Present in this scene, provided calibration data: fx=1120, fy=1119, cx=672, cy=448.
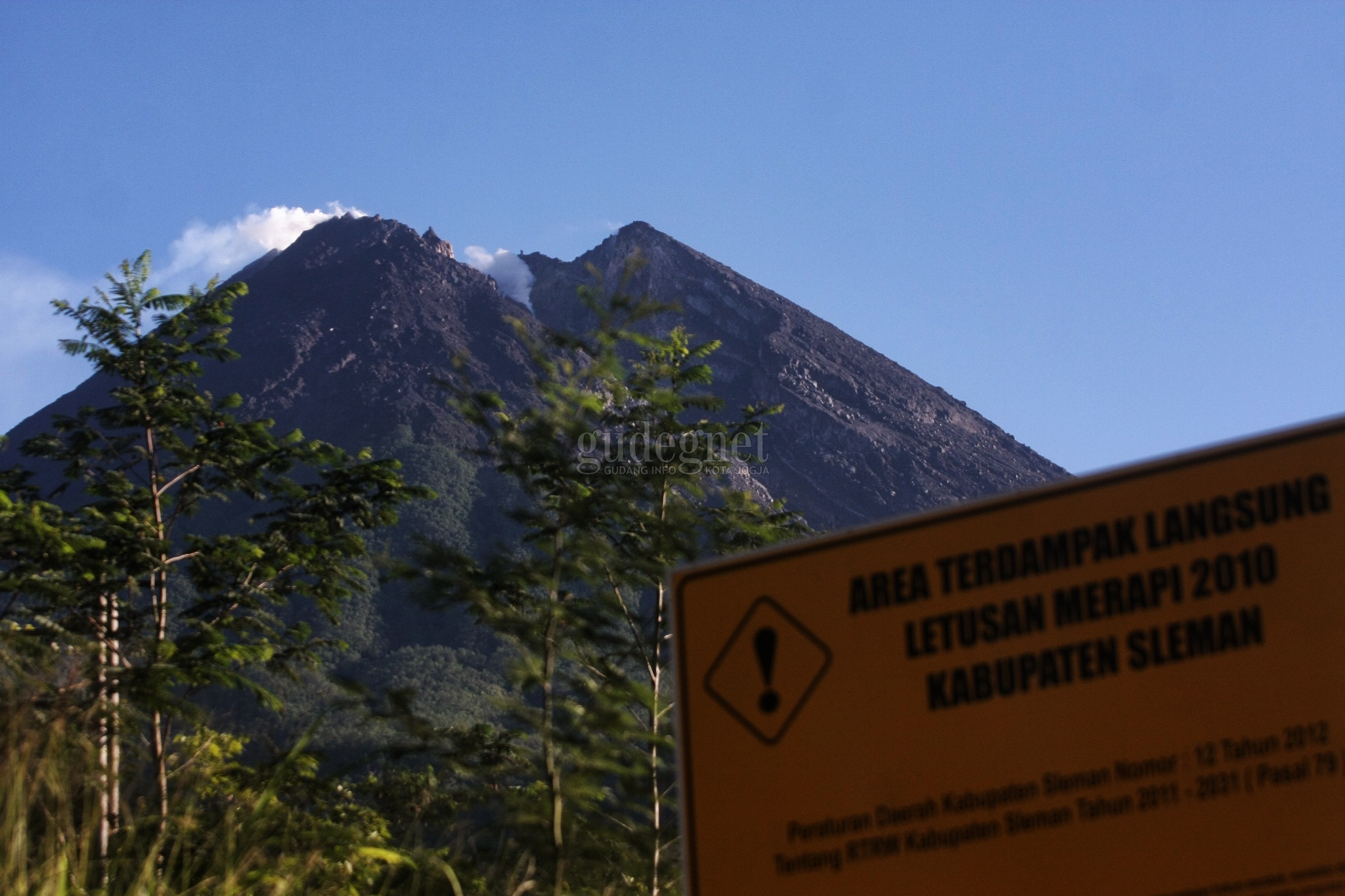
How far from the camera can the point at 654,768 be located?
17.9 feet

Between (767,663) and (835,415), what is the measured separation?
151180mm

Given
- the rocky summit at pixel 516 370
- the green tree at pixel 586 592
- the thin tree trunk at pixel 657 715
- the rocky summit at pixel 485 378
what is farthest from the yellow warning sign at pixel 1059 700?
the rocky summit at pixel 516 370

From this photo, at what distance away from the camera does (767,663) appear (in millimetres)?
1614

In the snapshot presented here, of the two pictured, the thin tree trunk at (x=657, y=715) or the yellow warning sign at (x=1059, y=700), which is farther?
the thin tree trunk at (x=657, y=715)

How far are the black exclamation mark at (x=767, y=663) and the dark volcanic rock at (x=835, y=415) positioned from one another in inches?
4693

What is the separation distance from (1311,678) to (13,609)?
10.4 metres

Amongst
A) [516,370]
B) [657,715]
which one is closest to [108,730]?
[657,715]

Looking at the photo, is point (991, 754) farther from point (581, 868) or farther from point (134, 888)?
point (581, 868)

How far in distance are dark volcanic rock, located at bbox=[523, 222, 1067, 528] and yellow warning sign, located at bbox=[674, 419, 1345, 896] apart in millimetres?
119273

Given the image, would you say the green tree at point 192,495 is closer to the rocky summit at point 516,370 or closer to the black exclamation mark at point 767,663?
the black exclamation mark at point 767,663

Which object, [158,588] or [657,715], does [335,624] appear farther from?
[657,715]

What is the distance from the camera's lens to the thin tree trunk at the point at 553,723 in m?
4.40

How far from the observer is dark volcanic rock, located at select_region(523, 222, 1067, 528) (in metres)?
137

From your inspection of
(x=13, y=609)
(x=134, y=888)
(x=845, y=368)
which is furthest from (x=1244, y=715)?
(x=845, y=368)
